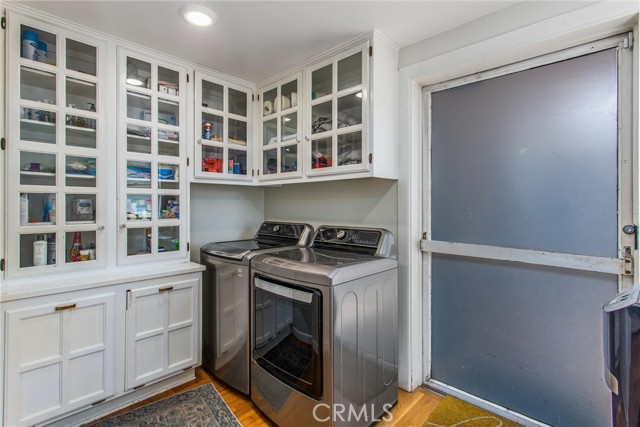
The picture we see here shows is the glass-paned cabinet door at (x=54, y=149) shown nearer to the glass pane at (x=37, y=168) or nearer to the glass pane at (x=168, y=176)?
the glass pane at (x=37, y=168)

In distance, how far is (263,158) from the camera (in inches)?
99.6

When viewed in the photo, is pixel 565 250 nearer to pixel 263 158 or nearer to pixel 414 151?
pixel 414 151

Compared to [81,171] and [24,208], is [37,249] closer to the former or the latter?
[24,208]

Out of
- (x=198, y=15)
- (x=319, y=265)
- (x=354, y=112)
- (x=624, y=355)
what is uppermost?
(x=198, y=15)

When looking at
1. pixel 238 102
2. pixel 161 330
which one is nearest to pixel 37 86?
pixel 238 102

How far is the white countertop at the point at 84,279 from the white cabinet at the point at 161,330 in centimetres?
9

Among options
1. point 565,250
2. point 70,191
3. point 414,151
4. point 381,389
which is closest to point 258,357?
point 381,389

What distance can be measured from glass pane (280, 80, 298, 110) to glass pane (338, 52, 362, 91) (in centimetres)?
42

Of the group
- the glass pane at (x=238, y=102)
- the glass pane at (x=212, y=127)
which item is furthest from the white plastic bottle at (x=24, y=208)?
the glass pane at (x=238, y=102)

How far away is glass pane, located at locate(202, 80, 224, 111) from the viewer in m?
2.29

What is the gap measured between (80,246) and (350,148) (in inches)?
70.3

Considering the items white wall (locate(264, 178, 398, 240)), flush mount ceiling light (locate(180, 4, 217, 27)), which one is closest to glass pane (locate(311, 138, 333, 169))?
white wall (locate(264, 178, 398, 240))

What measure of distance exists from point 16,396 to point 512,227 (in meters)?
2.78

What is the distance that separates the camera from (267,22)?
1668 millimetres
